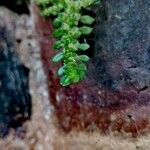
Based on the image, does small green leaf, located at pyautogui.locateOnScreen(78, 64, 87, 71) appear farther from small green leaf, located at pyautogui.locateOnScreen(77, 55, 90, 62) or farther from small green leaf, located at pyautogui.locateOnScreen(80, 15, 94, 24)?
small green leaf, located at pyautogui.locateOnScreen(80, 15, 94, 24)

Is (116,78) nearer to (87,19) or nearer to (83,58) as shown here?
(83,58)

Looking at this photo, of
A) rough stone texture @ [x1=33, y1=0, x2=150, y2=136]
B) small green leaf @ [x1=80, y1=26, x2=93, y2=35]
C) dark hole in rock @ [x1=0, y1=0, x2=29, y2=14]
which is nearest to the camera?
rough stone texture @ [x1=33, y1=0, x2=150, y2=136]

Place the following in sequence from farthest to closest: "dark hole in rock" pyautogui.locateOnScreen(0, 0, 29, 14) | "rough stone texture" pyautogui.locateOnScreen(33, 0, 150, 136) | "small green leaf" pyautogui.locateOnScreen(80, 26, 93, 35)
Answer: "dark hole in rock" pyautogui.locateOnScreen(0, 0, 29, 14) < "small green leaf" pyautogui.locateOnScreen(80, 26, 93, 35) < "rough stone texture" pyautogui.locateOnScreen(33, 0, 150, 136)

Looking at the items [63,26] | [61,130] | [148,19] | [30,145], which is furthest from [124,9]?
[30,145]

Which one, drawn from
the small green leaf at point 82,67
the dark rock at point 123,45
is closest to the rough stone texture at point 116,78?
the dark rock at point 123,45

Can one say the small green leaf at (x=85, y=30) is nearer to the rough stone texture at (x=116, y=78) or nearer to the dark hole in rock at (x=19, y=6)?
the rough stone texture at (x=116, y=78)

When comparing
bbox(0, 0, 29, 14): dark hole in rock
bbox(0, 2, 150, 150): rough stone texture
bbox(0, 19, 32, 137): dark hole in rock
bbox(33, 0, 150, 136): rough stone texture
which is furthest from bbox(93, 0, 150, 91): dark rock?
bbox(0, 0, 29, 14): dark hole in rock

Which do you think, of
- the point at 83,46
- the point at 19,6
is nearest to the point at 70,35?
the point at 83,46
